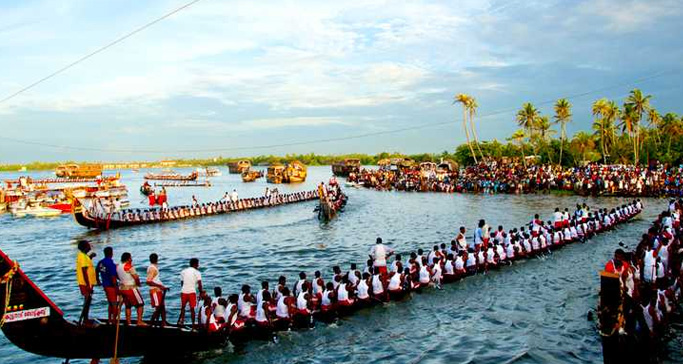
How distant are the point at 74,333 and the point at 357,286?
26.2 feet

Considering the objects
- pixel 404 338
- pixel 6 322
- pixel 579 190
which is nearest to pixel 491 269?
pixel 404 338

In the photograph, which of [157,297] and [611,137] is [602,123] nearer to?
[611,137]

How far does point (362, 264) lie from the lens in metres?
24.2

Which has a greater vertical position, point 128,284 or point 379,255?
point 128,284

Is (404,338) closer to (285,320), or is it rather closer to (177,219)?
(285,320)

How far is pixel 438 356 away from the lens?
42.8ft

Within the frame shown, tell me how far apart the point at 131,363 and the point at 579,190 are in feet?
158

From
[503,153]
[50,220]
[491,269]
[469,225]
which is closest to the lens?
[491,269]

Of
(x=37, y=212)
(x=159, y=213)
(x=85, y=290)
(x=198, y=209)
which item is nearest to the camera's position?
(x=85, y=290)

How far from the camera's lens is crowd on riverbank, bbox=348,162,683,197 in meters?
46.5

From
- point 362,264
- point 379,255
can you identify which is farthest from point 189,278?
point 362,264

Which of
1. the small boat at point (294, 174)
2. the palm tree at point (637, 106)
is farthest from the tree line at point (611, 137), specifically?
the small boat at point (294, 174)

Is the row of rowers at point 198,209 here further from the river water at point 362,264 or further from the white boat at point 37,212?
the white boat at point 37,212

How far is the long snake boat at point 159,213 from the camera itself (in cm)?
3778
